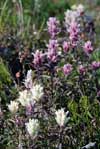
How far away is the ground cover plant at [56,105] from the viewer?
2.83 m

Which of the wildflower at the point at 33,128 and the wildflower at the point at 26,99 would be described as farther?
the wildflower at the point at 26,99

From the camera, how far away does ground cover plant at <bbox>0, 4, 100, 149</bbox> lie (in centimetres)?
283

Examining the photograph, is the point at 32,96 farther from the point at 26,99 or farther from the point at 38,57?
the point at 38,57

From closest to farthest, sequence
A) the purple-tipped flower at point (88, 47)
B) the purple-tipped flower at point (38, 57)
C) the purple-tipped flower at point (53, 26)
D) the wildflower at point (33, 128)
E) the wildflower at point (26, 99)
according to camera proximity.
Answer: the wildflower at point (33, 128) → the wildflower at point (26, 99) → the purple-tipped flower at point (38, 57) → the purple-tipped flower at point (88, 47) → the purple-tipped flower at point (53, 26)

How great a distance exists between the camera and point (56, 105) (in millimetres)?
3225

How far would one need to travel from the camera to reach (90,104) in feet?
10.7

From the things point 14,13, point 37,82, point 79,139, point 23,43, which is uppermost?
point 14,13

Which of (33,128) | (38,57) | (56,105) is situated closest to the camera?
(33,128)

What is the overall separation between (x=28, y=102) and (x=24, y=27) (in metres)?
1.77

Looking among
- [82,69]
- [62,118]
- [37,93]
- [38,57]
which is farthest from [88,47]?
[62,118]

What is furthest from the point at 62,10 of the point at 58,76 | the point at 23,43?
the point at 58,76

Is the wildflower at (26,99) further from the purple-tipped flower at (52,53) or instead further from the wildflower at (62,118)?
the purple-tipped flower at (52,53)

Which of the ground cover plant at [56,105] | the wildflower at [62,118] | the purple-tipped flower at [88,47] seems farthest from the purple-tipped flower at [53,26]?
the wildflower at [62,118]

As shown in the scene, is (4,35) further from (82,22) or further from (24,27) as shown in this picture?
(82,22)
